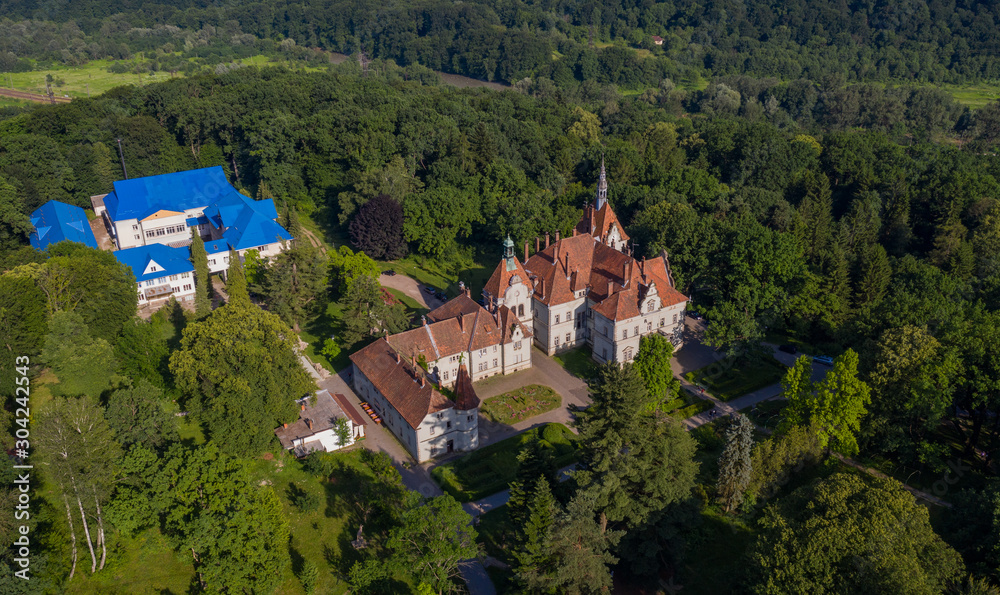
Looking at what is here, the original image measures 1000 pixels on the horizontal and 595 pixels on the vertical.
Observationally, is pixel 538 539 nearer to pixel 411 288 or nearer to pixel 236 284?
pixel 236 284

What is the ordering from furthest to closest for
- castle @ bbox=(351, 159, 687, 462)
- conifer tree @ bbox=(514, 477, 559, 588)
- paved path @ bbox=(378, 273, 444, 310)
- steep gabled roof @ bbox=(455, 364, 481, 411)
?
1. paved path @ bbox=(378, 273, 444, 310)
2. castle @ bbox=(351, 159, 687, 462)
3. steep gabled roof @ bbox=(455, 364, 481, 411)
4. conifer tree @ bbox=(514, 477, 559, 588)

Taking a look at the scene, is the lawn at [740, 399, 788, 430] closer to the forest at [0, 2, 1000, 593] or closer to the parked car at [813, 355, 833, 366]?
the forest at [0, 2, 1000, 593]

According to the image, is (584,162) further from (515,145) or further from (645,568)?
(645,568)

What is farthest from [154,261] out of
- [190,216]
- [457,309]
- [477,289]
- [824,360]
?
[824,360]

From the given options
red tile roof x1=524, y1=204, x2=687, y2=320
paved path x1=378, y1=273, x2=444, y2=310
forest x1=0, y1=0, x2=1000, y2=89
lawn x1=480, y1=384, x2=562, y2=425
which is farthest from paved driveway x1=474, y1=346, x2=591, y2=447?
forest x1=0, y1=0, x2=1000, y2=89

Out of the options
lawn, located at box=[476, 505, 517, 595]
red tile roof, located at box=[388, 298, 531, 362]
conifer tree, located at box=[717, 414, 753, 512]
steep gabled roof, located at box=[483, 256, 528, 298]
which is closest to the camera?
lawn, located at box=[476, 505, 517, 595]
